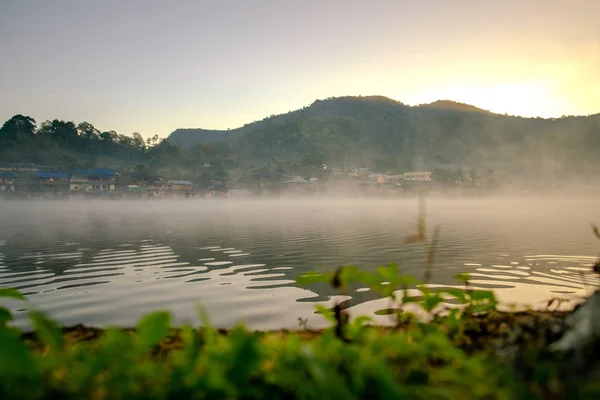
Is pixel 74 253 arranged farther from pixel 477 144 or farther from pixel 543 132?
pixel 543 132

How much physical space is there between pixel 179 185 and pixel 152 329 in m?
126

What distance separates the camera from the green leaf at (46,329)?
3.79ft

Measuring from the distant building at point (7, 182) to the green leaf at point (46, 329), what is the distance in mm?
133269

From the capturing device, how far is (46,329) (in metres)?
1.17

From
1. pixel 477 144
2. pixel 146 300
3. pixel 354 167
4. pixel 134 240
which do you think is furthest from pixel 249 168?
pixel 146 300

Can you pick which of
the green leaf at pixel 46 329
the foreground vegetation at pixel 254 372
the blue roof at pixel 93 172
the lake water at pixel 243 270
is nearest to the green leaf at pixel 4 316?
the foreground vegetation at pixel 254 372

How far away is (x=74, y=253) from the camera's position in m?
17.3

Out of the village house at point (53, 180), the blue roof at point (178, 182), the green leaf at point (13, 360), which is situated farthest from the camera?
the blue roof at point (178, 182)

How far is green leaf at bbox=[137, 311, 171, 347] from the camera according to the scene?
1271mm

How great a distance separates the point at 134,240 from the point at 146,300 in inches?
548

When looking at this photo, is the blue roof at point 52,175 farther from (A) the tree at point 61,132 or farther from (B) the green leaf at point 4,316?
(B) the green leaf at point 4,316

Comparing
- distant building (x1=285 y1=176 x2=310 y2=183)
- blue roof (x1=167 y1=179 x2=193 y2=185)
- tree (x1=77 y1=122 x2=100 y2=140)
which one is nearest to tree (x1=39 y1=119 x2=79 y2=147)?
tree (x1=77 y1=122 x2=100 y2=140)

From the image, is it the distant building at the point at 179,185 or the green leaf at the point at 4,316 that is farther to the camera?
the distant building at the point at 179,185

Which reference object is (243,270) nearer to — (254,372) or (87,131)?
(254,372)
